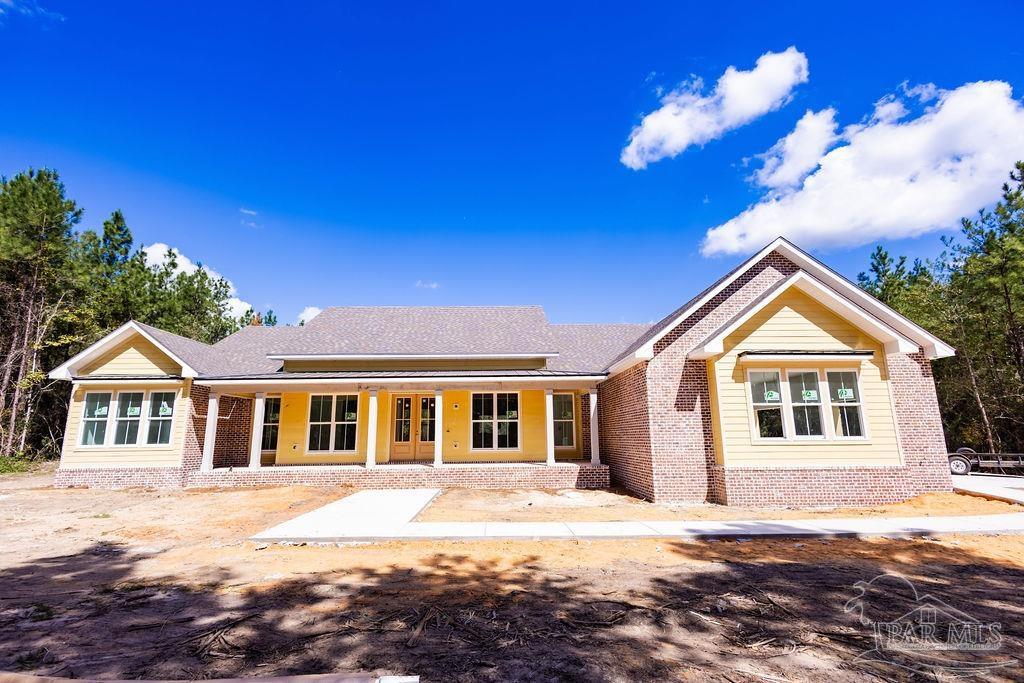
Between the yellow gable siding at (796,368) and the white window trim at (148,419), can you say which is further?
the white window trim at (148,419)

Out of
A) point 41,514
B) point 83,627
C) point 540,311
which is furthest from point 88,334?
point 83,627

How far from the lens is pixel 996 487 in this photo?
11398 millimetres

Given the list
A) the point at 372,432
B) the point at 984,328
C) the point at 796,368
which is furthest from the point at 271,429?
the point at 984,328

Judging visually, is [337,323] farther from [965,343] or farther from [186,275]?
[965,343]

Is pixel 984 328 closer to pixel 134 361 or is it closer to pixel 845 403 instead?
pixel 845 403

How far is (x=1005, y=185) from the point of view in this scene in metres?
20.4

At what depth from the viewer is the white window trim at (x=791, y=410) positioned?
10.5 meters

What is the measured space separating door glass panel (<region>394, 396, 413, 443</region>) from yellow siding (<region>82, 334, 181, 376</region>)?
23.5 feet

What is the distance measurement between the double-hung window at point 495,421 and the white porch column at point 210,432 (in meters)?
8.37

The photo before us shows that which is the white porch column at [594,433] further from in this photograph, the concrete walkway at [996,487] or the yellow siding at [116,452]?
the yellow siding at [116,452]

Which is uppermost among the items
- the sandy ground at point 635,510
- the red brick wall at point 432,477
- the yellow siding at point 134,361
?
the yellow siding at point 134,361

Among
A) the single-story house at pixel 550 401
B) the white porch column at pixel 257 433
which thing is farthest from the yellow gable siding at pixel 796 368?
the white porch column at pixel 257 433

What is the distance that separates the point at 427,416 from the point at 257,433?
5.55 meters

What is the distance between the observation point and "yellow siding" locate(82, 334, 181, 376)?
14820 millimetres
